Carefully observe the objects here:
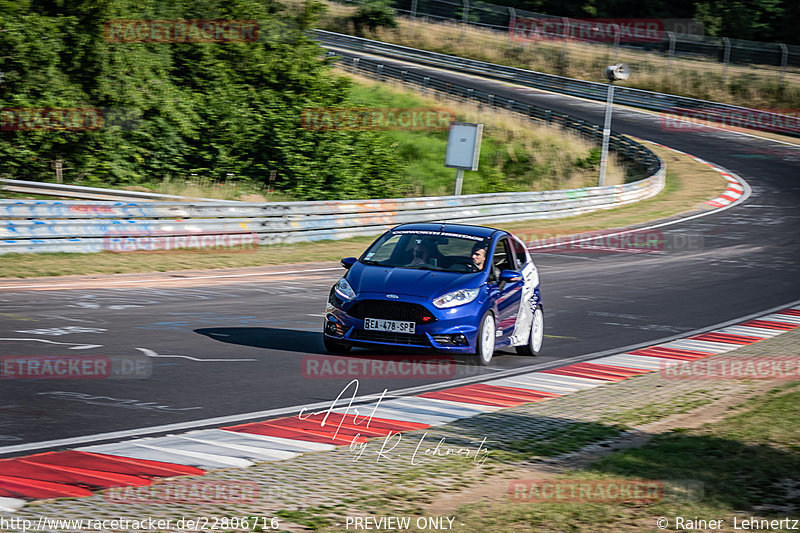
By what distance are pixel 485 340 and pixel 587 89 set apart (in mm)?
54465

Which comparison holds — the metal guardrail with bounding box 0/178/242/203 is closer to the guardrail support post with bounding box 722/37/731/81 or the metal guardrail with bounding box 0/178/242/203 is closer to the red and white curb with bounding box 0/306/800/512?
the red and white curb with bounding box 0/306/800/512

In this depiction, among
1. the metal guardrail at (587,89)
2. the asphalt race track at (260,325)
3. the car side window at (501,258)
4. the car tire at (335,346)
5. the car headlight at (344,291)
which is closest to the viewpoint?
the asphalt race track at (260,325)

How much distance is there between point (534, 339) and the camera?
1224cm

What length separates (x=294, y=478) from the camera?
622cm

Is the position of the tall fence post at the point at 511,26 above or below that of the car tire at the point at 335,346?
above

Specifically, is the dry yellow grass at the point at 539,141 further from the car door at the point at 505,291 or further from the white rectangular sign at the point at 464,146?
Result: the car door at the point at 505,291

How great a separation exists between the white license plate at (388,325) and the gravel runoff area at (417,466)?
188 centimetres

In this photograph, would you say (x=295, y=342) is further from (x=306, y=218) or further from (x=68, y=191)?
(x=68, y=191)

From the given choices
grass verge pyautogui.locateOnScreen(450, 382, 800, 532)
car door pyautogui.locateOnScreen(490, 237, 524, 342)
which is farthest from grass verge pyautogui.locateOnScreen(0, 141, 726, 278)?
grass verge pyautogui.locateOnScreen(450, 382, 800, 532)

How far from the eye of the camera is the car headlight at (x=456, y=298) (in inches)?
416

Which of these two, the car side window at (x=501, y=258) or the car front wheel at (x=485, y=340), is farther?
the car side window at (x=501, y=258)

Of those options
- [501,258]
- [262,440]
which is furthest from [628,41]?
[262,440]

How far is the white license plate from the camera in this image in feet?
34.4

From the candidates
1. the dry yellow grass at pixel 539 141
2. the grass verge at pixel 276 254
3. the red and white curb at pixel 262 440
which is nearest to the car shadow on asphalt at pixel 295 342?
the red and white curb at pixel 262 440
